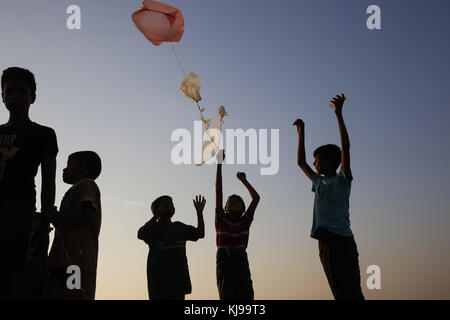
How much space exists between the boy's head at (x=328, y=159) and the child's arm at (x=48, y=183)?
2.55 metres

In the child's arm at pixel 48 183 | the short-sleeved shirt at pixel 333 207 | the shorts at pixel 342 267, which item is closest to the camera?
the child's arm at pixel 48 183

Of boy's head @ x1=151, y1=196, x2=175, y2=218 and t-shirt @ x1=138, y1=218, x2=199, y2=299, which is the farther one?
boy's head @ x1=151, y1=196, x2=175, y2=218

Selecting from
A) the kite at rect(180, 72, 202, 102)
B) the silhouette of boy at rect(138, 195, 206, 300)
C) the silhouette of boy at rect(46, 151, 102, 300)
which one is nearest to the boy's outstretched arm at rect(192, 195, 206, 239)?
the silhouette of boy at rect(138, 195, 206, 300)

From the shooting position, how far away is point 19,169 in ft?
10.2

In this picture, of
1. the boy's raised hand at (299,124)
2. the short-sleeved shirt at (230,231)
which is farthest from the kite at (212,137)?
the boy's raised hand at (299,124)

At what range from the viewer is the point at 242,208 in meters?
6.81

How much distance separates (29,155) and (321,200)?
2583mm

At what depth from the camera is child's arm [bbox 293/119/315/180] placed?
4.82m

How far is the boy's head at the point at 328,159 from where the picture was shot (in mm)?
4559

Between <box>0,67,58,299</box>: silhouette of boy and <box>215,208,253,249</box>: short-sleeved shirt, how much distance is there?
341 cm

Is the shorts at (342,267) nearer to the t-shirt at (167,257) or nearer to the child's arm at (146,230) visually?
the t-shirt at (167,257)

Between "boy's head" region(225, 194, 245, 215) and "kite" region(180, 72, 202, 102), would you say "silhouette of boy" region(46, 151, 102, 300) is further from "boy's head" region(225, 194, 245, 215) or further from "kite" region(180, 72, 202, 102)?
"kite" region(180, 72, 202, 102)

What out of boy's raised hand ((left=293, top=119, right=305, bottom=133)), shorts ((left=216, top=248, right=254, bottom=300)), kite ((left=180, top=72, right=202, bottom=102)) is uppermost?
kite ((left=180, top=72, right=202, bottom=102))
